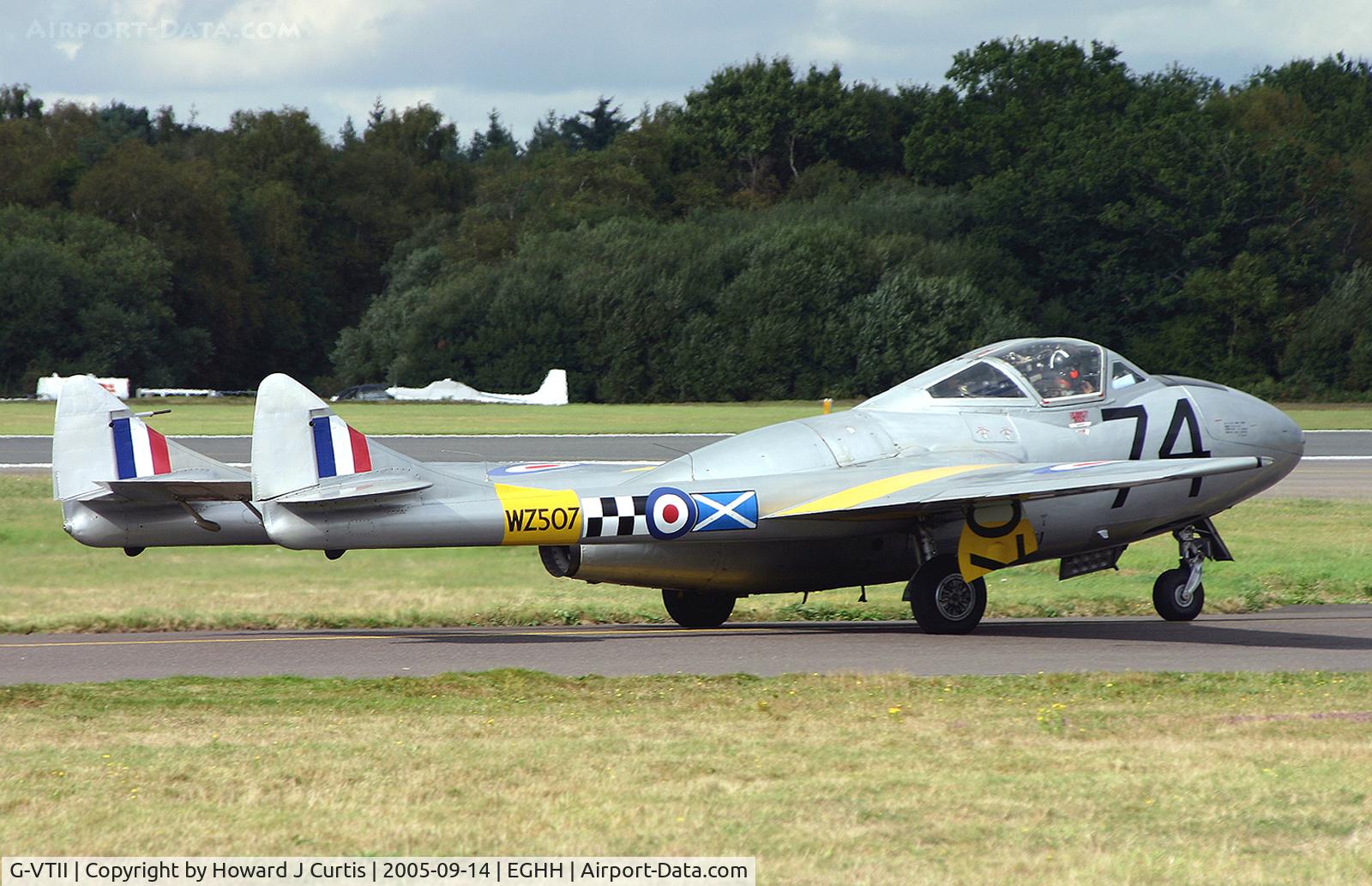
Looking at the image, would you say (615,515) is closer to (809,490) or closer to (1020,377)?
A: (809,490)

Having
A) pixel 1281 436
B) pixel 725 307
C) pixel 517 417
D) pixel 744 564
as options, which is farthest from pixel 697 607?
pixel 725 307

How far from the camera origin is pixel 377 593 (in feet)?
49.4

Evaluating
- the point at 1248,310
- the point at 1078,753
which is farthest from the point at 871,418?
the point at 1248,310

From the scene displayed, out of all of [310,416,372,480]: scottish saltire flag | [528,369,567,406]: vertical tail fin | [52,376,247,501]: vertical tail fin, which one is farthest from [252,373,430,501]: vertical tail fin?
[528,369,567,406]: vertical tail fin

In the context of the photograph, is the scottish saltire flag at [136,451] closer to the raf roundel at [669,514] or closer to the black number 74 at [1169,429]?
the raf roundel at [669,514]

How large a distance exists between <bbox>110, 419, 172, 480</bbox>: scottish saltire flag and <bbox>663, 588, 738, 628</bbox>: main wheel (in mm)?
4728

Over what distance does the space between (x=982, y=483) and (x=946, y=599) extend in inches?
43.8

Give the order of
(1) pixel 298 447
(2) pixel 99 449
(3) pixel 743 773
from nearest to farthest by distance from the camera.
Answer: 1. (3) pixel 743 773
2. (1) pixel 298 447
3. (2) pixel 99 449

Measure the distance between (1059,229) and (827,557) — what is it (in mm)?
55298

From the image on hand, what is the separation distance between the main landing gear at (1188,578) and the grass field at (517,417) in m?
28.6

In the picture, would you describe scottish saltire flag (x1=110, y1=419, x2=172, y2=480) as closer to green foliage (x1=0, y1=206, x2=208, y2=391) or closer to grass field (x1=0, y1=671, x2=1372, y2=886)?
grass field (x1=0, y1=671, x2=1372, y2=886)

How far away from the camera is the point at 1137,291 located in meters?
63.5

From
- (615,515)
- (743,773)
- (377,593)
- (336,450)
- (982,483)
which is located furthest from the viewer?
(377,593)

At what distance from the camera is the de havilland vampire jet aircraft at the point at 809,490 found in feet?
41.3
